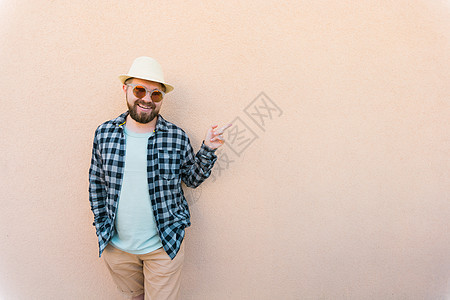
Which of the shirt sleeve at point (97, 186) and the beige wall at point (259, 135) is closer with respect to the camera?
the shirt sleeve at point (97, 186)

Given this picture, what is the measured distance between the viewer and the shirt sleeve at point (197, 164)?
1.84m

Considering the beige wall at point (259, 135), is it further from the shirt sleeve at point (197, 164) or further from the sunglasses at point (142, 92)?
the sunglasses at point (142, 92)

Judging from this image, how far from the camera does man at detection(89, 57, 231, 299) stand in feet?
5.91

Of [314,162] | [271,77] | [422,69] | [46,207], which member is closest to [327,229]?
[314,162]

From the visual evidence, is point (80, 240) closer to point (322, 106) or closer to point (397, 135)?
point (322, 106)

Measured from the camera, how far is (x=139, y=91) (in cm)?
175

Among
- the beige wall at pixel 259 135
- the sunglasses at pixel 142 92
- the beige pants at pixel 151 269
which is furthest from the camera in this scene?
the beige wall at pixel 259 135

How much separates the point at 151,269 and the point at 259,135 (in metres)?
1.32

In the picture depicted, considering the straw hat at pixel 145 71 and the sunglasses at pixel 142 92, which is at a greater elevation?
the straw hat at pixel 145 71

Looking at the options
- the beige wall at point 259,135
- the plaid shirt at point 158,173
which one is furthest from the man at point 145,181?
the beige wall at point 259,135

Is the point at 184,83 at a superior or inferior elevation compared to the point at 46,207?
superior

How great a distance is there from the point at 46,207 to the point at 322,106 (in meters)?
2.47

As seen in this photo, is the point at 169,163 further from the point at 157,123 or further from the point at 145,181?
the point at 157,123

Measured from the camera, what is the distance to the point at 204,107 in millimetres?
2189
